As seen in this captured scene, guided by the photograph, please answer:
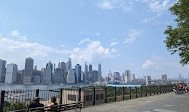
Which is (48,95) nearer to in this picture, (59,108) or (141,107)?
(59,108)

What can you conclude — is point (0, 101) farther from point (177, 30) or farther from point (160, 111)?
point (177, 30)

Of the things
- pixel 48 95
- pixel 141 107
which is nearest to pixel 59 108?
pixel 48 95

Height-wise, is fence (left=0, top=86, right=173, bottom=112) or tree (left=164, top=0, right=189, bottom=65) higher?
tree (left=164, top=0, right=189, bottom=65)

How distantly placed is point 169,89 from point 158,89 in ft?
25.3

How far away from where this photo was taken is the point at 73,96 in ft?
119

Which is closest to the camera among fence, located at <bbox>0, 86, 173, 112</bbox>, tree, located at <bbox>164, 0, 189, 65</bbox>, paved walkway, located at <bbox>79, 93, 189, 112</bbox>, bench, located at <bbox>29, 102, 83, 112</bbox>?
bench, located at <bbox>29, 102, 83, 112</bbox>

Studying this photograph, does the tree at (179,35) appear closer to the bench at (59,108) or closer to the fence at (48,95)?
the fence at (48,95)

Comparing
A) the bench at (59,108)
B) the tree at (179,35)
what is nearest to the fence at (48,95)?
the bench at (59,108)

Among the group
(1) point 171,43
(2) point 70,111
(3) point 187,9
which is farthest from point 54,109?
(1) point 171,43

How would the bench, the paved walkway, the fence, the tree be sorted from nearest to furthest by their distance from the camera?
the bench < the fence < the paved walkway < the tree

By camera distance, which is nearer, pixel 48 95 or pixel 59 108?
pixel 59 108

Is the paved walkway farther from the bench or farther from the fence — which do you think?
the fence

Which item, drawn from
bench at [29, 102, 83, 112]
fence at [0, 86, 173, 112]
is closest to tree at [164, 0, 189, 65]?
fence at [0, 86, 173, 112]

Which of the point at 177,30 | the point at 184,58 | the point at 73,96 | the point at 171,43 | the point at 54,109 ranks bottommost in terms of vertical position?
the point at 73,96
